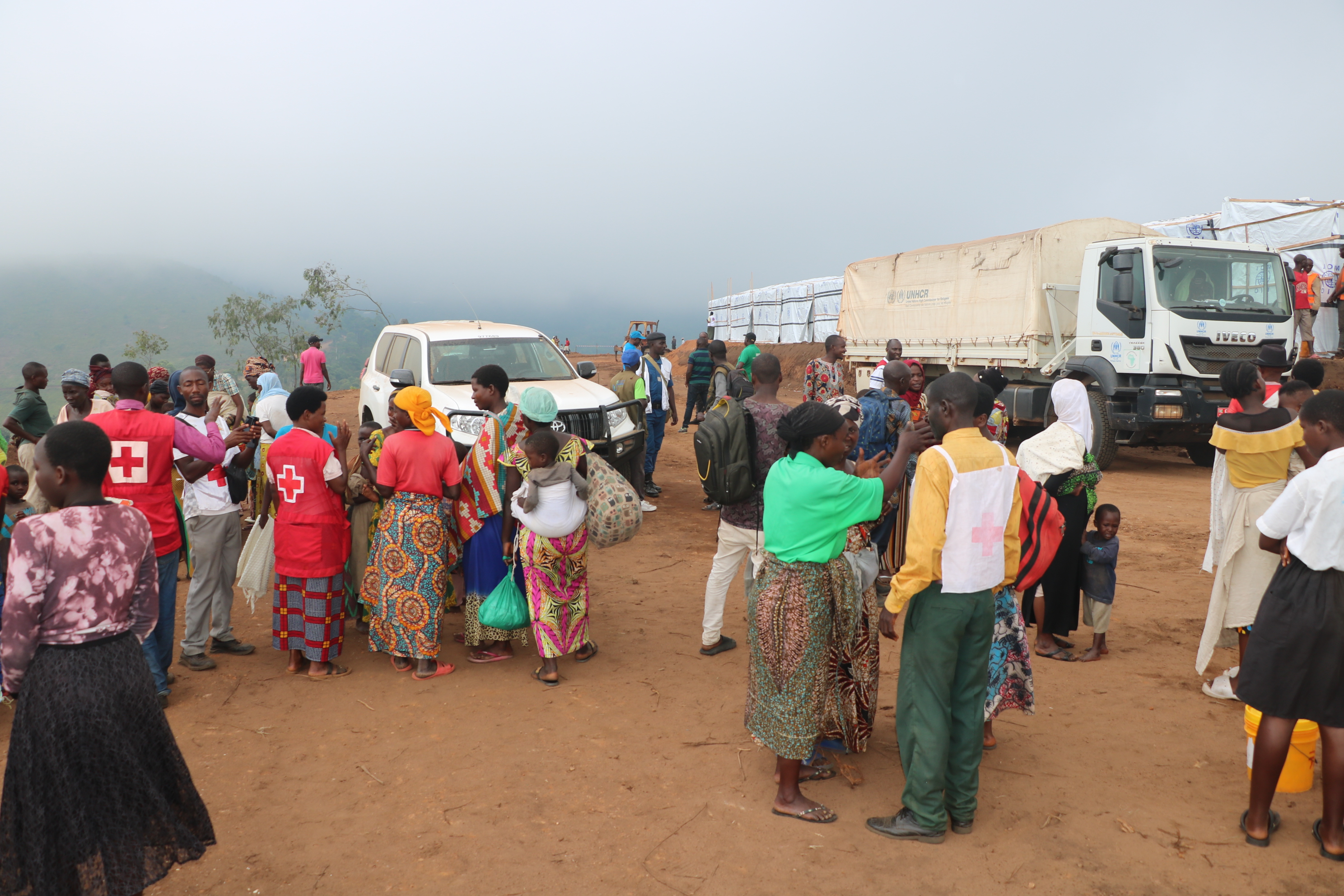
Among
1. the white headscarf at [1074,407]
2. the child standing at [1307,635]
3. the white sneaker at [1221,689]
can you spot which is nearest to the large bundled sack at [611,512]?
the white headscarf at [1074,407]

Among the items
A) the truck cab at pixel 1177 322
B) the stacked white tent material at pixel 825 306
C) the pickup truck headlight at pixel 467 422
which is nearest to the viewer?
the pickup truck headlight at pixel 467 422

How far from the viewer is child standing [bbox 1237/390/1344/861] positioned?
300 centimetres

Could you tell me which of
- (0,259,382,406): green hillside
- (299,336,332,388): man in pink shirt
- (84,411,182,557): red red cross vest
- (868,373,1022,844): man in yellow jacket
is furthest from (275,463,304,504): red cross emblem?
(0,259,382,406): green hillside

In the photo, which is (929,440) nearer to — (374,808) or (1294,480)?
(1294,480)

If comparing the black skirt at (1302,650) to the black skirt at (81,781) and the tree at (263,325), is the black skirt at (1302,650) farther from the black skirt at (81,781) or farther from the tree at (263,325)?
the tree at (263,325)

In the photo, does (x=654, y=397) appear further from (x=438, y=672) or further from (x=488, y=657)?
(x=438, y=672)

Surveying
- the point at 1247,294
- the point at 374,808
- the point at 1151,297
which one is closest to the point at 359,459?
the point at 374,808

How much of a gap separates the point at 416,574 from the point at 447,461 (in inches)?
26.9

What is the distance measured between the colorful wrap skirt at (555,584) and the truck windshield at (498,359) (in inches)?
158

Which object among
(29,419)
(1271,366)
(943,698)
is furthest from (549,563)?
(29,419)

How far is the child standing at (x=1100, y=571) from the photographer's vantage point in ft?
16.7

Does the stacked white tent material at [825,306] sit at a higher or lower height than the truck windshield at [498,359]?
higher

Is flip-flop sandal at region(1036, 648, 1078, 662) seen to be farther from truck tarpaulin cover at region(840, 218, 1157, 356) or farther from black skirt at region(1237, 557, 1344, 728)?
truck tarpaulin cover at region(840, 218, 1157, 356)

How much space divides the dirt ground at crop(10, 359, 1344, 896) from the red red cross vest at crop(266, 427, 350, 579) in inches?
29.4
